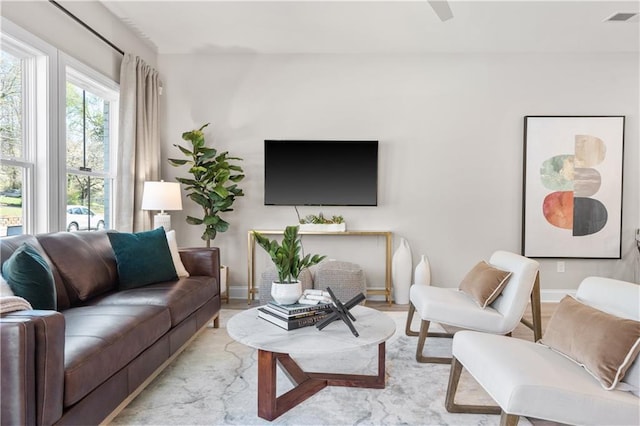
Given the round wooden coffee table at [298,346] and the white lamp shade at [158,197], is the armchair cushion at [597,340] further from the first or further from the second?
the white lamp shade at [158,197]

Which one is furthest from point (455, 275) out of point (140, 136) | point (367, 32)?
point (140, 136)

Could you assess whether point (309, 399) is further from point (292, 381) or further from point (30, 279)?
point (30, 279)

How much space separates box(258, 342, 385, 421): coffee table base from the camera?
182 cm

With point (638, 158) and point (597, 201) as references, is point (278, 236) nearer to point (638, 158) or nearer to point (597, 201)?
point (597, 201)

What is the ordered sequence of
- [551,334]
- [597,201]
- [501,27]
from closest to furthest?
[551,334]
[501,27]
[597,201]

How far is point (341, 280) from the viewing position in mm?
3619

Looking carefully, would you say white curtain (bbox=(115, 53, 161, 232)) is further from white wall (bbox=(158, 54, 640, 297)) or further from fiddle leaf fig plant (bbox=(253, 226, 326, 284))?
fiddle leaf fig plant (bbox=(253, 226, 326, 284))

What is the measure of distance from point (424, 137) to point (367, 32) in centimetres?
127

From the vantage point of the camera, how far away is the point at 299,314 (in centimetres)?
201

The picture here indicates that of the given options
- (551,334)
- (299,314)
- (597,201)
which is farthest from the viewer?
(597,201)

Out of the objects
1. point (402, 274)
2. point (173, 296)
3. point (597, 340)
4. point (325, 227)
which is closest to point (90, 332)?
point (173, 296)

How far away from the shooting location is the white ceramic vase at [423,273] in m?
4.00

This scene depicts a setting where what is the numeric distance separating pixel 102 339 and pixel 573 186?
4525mm

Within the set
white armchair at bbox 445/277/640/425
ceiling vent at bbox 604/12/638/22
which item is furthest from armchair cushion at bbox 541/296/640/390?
ceiling vent at bbox 604/12/638/22
